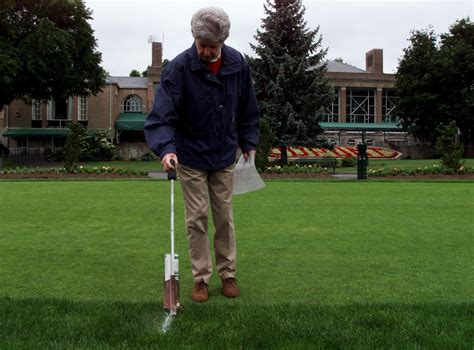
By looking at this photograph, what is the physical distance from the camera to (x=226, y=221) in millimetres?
4137

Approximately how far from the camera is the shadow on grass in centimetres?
291

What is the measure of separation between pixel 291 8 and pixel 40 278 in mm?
28385

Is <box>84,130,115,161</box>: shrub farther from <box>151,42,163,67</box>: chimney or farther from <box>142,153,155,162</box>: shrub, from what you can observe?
<box>151,42,163,67</box>: chimney

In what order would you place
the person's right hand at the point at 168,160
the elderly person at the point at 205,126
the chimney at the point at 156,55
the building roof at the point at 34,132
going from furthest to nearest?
the chimney at the point at 156,55 → the building roof at the point at 34,132 → the elderly person at the point at 205,126 → the person's right hand at the point at 168,160

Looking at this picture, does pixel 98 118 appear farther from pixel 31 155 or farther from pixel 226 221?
pixel 226 221

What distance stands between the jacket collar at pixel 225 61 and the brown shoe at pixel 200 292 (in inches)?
63.0

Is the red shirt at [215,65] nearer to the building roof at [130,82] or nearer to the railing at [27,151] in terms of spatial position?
the railing at [27,151]

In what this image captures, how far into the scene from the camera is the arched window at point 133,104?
180 ft

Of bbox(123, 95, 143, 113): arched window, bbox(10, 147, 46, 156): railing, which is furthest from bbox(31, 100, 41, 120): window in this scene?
bbox(123, 95, 143, 113): arched window

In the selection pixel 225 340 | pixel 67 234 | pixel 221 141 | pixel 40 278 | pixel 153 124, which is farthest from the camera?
pixel 67 234

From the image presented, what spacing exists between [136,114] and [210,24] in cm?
5106

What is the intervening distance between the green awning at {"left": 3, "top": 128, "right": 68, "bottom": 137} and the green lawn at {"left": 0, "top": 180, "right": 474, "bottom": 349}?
42.9m

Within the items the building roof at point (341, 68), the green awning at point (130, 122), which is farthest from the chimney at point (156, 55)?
the building roof at point (341, 68)

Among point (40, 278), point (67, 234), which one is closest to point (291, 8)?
point (67, 234)
